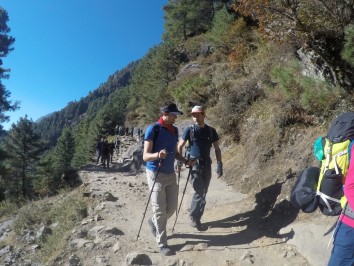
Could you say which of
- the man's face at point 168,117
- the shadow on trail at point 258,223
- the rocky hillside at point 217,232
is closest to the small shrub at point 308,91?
the rocky hillside at point 217,232

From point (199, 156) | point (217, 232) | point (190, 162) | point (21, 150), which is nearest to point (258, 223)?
point (217, 232)

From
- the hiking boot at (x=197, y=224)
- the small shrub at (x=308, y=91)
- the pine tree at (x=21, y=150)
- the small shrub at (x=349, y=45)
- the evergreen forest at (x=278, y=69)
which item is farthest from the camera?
the pine tree at (x=21, y=150)

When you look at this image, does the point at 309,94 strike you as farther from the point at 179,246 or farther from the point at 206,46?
the point at 206,46

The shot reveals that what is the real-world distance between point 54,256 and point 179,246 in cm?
215

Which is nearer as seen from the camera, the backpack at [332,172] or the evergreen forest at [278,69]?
the backpack at [332,172]

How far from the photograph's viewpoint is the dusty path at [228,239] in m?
4.81

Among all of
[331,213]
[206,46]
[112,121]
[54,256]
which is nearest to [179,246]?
[54,256]

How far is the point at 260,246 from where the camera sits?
5.28 meters

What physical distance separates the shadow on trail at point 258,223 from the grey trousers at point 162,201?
45cm

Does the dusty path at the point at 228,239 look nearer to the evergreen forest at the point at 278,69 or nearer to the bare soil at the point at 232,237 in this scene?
the bare soil at the point at 232,237

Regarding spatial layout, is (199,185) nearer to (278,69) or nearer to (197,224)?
(197,224)

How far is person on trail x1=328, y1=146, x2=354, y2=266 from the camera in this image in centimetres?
256

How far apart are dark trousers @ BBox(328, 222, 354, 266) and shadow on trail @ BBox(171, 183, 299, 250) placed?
254 centimetres

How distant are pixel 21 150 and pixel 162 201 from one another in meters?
31.7
